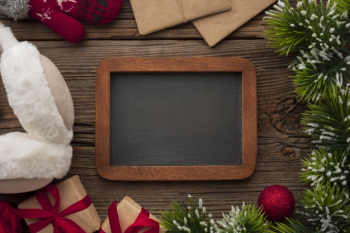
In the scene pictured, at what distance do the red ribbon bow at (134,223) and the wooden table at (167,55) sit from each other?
77 millimetres

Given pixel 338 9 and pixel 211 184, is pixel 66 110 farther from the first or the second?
pixel 338 9

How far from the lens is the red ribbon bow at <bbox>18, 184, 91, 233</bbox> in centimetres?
98

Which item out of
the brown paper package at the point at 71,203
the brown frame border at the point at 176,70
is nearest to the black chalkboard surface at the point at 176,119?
the brown frame border at the point at 176,70

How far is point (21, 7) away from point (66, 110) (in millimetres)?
343

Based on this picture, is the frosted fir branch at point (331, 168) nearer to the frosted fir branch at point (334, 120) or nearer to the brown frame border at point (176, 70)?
the frosted fir branch at point (334, 120)

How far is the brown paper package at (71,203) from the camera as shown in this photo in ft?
3.28

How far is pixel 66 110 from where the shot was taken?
2.87 feet

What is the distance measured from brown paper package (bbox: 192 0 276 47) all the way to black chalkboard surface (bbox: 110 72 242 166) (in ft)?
0.38

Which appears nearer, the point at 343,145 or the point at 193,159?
the point at 343,145

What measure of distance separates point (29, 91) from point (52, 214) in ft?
1.18

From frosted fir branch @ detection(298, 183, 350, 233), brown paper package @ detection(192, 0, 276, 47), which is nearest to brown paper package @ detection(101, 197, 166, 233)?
frosted fir branch @ detection(298, 183, 350, 233)

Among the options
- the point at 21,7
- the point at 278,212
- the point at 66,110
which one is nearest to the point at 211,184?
the point at 278,212

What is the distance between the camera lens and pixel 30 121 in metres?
0.83

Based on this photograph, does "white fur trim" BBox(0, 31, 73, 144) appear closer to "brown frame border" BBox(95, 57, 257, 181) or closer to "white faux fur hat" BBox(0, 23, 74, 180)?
"white faux fur hat" BBox(0, 23, 74, 180)
